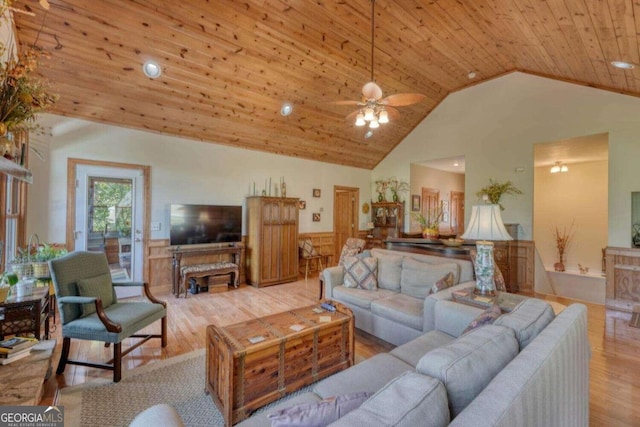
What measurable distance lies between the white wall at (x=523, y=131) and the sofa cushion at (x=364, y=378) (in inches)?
195

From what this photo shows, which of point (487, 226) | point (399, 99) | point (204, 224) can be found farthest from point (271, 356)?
point (204, 224)

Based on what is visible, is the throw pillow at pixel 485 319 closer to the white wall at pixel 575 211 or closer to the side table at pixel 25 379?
the side table at pixel 25 379

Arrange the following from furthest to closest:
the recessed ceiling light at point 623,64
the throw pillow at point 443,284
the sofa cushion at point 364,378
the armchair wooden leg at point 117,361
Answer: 1. the recessed ceiling light at point 623,64
2. the throw pillow at point 443,284
3. the armchair wooden leg at point 117,361
4. the sofa cushion at point 364,378

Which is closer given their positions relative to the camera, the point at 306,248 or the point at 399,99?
the point at 399,99

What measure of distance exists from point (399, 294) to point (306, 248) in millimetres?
3442

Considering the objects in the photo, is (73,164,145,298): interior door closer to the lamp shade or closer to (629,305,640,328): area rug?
the lamp shade

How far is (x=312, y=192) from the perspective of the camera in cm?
707

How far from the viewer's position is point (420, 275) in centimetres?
325

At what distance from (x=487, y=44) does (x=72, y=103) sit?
6136mm

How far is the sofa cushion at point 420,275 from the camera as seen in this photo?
3148mm

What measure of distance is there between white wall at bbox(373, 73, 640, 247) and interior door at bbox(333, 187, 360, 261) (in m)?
1.66

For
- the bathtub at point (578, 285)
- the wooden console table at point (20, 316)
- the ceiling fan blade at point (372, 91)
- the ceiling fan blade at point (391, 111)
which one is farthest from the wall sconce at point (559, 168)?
the wooden console table at point (20, 316)

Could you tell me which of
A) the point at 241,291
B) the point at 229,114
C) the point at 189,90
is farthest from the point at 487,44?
the point at 241,291

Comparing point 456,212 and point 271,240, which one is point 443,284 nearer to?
point 271,240
